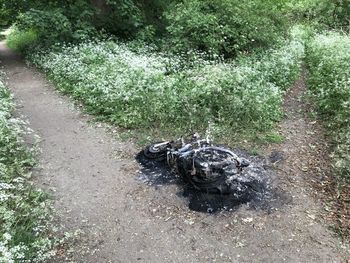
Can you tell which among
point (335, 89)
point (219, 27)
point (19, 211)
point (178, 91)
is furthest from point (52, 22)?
point (19, 211)

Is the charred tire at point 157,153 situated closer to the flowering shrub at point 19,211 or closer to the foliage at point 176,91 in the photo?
the foliage at point 176,91

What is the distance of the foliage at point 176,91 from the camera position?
846 centimetres

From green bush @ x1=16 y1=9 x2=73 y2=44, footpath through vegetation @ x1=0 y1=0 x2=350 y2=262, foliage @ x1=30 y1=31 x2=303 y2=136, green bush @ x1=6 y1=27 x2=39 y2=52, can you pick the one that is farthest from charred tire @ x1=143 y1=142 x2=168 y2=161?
green bush @ x1=6 y1=27 x2=39 y2=52

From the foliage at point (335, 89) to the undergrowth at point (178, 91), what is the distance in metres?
0.98

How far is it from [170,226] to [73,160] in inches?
110

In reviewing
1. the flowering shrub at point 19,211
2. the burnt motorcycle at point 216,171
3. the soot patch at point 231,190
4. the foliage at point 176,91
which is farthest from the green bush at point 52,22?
the burnt motorcycle at point 216,171

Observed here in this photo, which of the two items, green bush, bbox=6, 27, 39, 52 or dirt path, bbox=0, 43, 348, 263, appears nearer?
dirt path, bbox=0, 43, 348, 263

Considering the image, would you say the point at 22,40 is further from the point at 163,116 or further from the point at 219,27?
the point at 163,116

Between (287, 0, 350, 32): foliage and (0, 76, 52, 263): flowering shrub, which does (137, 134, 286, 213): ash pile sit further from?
(287, 0, 350, 32): foliage

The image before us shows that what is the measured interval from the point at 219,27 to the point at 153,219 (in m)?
9.34

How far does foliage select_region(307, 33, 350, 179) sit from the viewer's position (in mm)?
7324

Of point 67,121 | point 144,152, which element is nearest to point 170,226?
point 144,152

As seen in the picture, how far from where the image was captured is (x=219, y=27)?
13.1 meters

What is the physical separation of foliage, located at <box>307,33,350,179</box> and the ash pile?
1.65 metres
